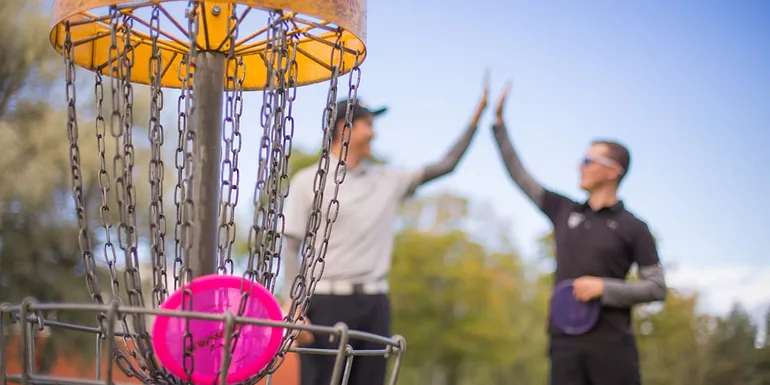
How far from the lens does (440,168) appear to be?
3.88 meters

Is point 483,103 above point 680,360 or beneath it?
above

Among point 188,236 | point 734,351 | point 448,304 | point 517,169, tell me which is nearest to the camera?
point 188,236

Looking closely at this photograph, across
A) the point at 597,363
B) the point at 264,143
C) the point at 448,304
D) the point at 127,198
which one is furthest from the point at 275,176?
the point at 448,304

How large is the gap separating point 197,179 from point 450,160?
263 cm

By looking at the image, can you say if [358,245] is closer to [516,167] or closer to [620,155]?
[516,167]

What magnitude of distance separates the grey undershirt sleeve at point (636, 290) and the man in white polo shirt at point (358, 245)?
0.89 m

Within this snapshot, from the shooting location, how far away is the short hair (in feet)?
13.1

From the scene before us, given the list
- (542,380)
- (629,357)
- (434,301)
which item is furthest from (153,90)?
(542,380)

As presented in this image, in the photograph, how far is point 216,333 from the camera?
116 cm

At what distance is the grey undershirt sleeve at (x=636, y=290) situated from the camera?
3.66 meters

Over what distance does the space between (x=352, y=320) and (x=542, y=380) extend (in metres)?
24.4

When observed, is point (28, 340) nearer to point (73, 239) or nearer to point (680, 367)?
point (680, 367)

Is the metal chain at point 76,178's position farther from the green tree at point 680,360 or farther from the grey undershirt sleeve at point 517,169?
the green tree at point 680,360

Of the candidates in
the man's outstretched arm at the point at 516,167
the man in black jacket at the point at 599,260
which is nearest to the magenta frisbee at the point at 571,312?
the man in black jacket at the point at 599,260
